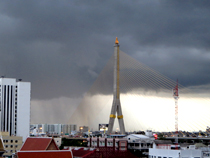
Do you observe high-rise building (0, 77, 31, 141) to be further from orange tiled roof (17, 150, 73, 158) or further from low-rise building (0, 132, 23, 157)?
orange tiled roof (17, 150, 73, 158)

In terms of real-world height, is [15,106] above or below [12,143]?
above

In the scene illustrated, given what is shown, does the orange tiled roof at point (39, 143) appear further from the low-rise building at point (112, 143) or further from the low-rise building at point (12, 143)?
the low-rise building at point (12, 143)

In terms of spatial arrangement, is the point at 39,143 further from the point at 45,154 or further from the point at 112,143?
the point at 112,143

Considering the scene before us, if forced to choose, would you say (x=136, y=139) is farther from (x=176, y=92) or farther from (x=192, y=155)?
(x=192, y=155)

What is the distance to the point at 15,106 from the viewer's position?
6278cm

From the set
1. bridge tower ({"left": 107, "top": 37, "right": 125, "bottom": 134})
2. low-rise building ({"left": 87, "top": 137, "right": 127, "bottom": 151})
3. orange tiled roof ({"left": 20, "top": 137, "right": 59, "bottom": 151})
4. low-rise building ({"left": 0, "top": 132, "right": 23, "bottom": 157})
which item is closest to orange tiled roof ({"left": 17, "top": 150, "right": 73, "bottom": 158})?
orange tiled roof ({"left": 20, "top": 137, "right": 59, "bottom": 151})

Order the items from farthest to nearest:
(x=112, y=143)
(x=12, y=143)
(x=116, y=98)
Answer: (x=116, y=98), (x=12, y=143), (x=112, y=143)

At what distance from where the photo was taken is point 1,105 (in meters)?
62.2

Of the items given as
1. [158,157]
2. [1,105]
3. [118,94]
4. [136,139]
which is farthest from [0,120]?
[158,157]

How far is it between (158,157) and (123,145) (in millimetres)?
9350

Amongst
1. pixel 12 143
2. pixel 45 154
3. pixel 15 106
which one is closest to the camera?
pixel 45 154

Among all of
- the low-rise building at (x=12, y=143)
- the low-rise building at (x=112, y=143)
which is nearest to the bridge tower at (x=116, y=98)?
the low-rise building at (x=112, y=143)

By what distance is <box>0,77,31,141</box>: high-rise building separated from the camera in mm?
61594

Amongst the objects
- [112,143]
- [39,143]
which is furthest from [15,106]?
[39,143]
